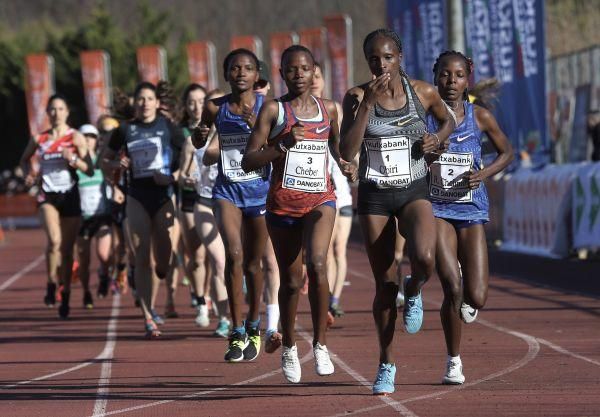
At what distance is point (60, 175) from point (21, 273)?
1053 centimetres

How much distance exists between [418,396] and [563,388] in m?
0.92

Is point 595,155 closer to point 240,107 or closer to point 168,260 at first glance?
point 168,260

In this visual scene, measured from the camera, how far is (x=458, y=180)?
31.1 feet

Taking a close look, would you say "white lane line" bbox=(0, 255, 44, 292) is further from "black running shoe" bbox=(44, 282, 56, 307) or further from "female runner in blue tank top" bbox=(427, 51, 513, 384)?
"female runner in blue tank top" bbox=(427, 51, 513, 384)

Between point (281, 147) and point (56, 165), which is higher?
point (281, 147)

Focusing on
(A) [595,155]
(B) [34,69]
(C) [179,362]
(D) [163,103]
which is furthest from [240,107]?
(B) [34,69]

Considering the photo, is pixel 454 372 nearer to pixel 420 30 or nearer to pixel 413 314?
pixel 413 314

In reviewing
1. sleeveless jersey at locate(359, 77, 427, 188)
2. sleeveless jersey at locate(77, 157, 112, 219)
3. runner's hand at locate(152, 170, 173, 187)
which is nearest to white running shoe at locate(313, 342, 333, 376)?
sleeveless jersey at locate(359, 77, 427, 188)

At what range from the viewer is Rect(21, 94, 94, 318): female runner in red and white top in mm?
16156

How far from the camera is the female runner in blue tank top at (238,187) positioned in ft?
35.1

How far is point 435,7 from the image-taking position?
31.1m

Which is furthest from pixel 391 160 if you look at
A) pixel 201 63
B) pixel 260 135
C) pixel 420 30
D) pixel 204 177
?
pixel 201 63

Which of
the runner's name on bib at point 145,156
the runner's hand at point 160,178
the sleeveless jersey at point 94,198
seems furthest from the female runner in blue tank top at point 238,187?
the sleeveless jersey at point 94,198

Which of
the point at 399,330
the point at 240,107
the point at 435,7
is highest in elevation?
the point at 435,7
